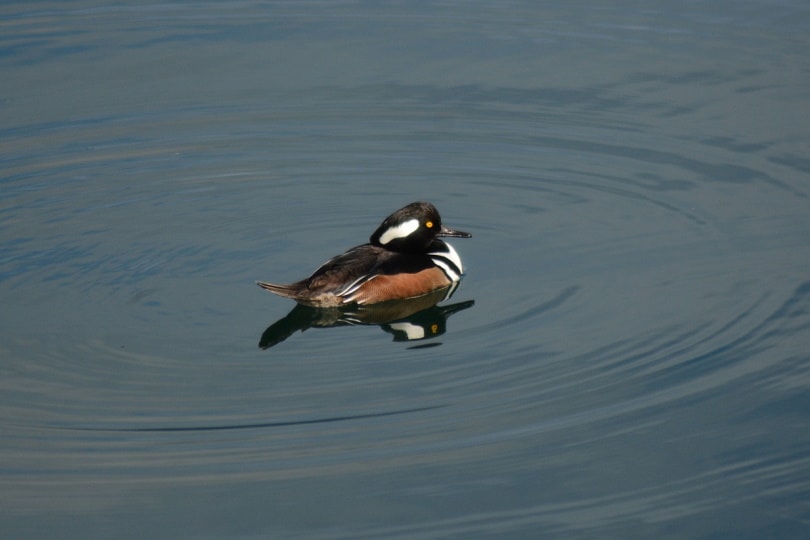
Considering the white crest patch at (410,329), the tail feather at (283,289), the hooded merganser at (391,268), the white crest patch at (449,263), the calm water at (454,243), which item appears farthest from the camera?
the white crest patch at (449,263)

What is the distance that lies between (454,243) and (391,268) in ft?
5.40

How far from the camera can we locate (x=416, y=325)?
34.3ft

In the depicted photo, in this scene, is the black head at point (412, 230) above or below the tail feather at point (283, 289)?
above

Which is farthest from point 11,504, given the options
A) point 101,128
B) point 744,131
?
point 744,131

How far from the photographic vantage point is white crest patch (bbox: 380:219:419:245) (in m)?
11.3

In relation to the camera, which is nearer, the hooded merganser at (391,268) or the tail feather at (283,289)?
the tail feather at (283,289)

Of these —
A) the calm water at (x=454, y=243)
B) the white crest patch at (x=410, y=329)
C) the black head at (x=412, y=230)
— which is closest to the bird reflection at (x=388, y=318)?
the white crest patch at (x=410, y=329)

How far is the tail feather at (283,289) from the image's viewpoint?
34.4 ft

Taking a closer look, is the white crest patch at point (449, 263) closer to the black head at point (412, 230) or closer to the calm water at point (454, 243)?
the black head at point (412, 230)

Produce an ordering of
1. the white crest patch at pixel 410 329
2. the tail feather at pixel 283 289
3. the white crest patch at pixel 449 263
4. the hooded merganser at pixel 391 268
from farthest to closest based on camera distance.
→ the white crest patch at pixel 449 263, the hooded merganser at pixel 391 268, the tail feather at pixel 283 289, the white crest patch at pixel 410 329

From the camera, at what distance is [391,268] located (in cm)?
1095

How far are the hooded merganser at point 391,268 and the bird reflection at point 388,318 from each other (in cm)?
8

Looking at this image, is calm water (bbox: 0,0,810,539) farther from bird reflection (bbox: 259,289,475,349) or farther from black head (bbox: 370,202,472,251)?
black head (bbox: 370,202,472,251)

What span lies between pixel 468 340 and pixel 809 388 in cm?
249
